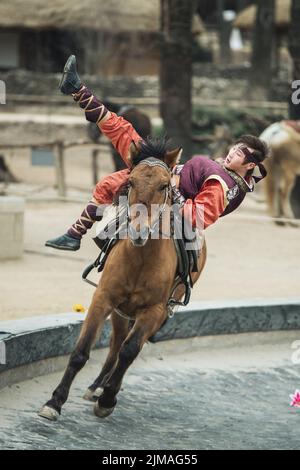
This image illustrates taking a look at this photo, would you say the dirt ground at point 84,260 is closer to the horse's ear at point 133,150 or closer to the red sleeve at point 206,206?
the red sleeve at point 206,206

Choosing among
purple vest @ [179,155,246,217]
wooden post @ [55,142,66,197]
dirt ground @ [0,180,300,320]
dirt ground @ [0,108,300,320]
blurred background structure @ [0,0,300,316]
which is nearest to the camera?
purple vest @ [179,155,246,217]

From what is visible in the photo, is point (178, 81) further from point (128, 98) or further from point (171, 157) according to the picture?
point (128, 98)

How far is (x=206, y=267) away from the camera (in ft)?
41.3

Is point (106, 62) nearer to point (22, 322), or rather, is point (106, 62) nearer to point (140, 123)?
point (140, 123)

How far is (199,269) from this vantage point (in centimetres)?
750

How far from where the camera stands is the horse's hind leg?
23.7ft

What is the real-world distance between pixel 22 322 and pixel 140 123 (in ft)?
28.7

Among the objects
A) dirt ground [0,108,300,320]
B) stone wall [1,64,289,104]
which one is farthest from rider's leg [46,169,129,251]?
stone wall [1,64,289,104]

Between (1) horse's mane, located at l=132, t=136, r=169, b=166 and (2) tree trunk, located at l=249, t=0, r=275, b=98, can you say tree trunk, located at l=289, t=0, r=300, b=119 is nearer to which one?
(1) horse's mane, located at l=132, t=136, r=169, b=166

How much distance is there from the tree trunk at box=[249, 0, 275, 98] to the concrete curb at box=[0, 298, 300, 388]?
2708 centimetres

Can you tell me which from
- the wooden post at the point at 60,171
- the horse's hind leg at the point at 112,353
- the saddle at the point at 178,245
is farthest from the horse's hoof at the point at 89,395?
the wooden post at the point at 60,171

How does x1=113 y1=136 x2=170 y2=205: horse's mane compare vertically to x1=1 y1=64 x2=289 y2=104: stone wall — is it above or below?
above

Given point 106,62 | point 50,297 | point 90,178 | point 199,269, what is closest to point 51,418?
point 199,269

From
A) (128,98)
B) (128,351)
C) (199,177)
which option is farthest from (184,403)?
(128,98)
